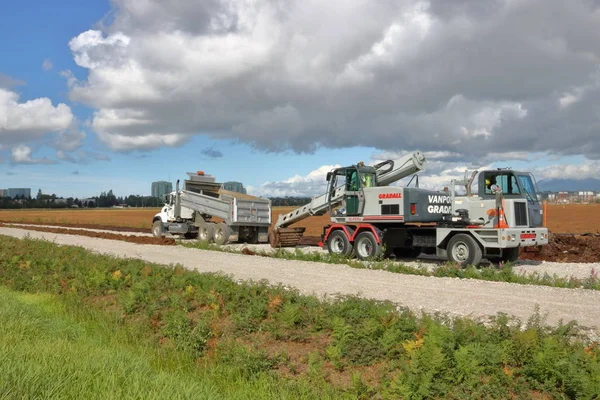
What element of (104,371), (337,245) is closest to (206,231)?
(337,245)

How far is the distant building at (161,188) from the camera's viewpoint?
101ft

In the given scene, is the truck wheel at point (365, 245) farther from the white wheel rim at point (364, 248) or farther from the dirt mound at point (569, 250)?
the dirt mound at point (569, 250)

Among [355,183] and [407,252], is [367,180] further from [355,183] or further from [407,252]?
[407,252]

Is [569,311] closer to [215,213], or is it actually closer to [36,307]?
[36,307]

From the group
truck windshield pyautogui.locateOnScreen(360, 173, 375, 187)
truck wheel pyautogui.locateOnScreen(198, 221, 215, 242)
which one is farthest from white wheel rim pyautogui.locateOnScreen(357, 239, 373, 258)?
truck wheel pyautogui.locateOnScreen(198, 221, 215, 242)

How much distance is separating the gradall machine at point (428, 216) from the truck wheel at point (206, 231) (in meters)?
7.51

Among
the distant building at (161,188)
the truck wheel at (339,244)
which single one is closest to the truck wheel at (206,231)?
the distant building at (161,188)

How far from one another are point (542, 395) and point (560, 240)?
1756cm

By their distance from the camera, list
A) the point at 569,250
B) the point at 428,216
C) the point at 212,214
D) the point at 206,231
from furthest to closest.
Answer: the point at 206,231 → the point at 212,214 → the point at 569,250 → the point at 428,216

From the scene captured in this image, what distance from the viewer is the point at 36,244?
21078 mm

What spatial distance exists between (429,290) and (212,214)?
→ 1689cm

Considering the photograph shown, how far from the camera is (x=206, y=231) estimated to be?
2723cm

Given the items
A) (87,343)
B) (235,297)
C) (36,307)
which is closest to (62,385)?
(87,343)

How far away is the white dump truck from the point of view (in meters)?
26.3
